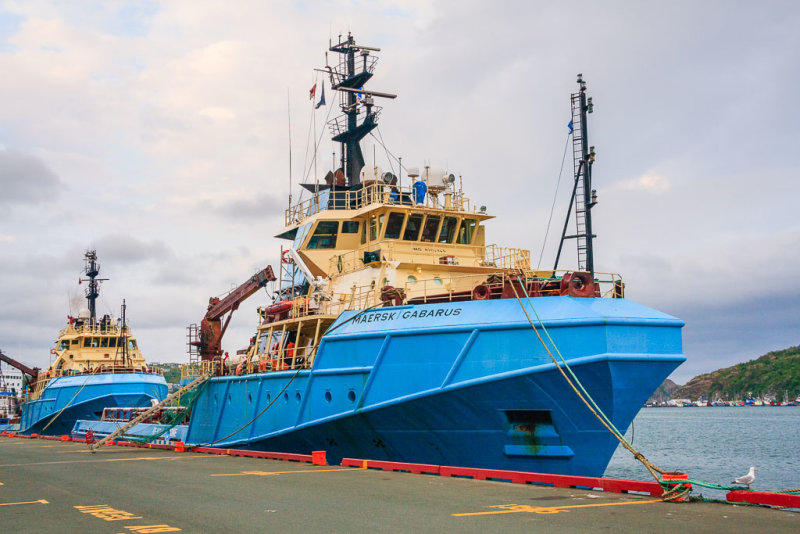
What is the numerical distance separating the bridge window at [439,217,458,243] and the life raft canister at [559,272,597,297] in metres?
6.27

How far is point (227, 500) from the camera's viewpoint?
1080 cm

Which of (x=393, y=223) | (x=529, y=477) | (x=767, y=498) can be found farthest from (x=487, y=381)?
(x=393, y=223)

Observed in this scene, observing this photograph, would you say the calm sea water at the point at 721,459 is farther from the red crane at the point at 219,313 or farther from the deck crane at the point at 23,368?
the deck crane at the point at 23,368

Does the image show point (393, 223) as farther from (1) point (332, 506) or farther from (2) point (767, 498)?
(2) point (767, 498)

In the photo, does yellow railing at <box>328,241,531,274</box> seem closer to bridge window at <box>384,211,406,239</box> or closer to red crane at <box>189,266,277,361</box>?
bridge window at <box>384,211,406,239</box>

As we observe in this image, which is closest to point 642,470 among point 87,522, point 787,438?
point 87,522

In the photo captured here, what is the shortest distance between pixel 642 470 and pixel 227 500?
22.7 metres

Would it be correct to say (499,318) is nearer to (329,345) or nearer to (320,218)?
(329,345)

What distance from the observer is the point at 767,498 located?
9.68 m

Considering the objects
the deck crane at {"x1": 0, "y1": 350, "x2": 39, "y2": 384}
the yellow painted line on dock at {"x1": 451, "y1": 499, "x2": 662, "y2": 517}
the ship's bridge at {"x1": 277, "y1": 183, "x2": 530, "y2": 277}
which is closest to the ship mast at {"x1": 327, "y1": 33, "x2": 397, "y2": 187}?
the ship's bridge at {"x1": 277, "y1": 183, "x2": 530, "y2": 277}

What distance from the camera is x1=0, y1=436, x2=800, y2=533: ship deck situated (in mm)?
8523

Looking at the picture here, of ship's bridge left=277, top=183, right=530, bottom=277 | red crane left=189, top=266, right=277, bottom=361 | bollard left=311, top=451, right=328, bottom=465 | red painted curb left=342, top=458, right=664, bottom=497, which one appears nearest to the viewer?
red painted curb left=342, top=458, right=664, bottom=497

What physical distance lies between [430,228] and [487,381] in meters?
7.03

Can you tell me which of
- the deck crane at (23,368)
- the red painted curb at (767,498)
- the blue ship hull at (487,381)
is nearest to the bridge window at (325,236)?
the blue ship hull at (487,381)
